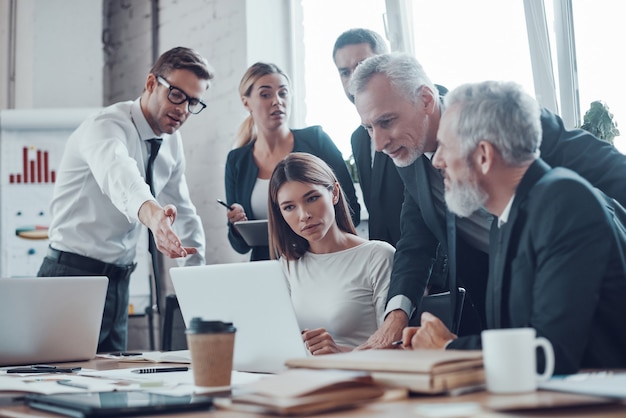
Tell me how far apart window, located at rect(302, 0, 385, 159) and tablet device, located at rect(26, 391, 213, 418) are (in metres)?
2.74

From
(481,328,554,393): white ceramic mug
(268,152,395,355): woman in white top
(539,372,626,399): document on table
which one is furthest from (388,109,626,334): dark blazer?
(481,328,554,393): white ceramic mug

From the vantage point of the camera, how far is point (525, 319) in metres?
1.32

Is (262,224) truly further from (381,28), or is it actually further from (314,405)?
(314,405)

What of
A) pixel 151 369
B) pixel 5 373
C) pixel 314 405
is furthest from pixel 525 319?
pixel 5 373

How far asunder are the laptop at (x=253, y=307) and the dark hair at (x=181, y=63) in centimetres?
117

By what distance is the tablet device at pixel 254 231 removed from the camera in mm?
2654

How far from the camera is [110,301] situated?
254 centimetres

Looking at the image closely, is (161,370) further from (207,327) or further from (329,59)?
(329,59)

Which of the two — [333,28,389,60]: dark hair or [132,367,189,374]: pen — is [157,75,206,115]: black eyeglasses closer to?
[333,28,389,60]: dark hair

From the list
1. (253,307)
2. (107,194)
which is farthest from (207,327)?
(107,194)

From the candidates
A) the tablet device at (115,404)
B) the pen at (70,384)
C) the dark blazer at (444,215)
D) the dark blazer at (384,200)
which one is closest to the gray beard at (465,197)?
the dark blazer at (444,215)

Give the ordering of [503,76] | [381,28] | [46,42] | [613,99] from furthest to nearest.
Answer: [46,42]
[381,28]
[503,76]
[613,99]

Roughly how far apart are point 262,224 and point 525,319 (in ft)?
4.75

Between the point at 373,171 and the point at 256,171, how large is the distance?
0.57 m
